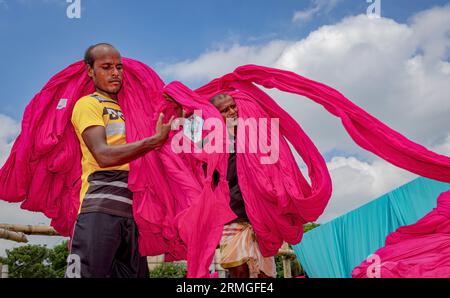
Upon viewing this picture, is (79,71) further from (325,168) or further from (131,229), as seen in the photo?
(325,168)

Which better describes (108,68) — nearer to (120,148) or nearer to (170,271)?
(120,148)

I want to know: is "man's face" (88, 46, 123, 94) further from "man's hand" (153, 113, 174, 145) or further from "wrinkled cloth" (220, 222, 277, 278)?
"wrinkled cloth" (220, 222, 277, 278)

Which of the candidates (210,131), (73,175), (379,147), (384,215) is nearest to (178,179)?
(210,131)

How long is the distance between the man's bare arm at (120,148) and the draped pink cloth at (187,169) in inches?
10.4

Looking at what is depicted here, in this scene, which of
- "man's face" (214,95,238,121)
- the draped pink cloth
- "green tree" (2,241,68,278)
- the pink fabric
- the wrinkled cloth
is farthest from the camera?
"green tree" (2,241,68,278)

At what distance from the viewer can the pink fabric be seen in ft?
11.6

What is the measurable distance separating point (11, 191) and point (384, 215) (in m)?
4.77

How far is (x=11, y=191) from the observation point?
337 centimetres

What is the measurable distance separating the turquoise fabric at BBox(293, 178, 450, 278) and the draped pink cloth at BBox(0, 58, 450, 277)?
2955mm

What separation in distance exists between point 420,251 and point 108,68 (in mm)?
2402

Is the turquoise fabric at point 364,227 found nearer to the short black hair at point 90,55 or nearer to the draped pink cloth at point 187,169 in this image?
the draped pink cloth at point 187,169

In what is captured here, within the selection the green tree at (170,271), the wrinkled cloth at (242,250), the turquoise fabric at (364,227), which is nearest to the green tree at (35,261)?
the green tree at (170,271)

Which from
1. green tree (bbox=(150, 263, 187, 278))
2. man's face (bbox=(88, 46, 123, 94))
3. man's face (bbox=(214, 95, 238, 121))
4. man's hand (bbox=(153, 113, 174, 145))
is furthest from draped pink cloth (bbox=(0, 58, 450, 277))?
green tree (bbox=(150, 263, 187, 278))

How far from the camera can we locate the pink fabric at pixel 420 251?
3521mm
